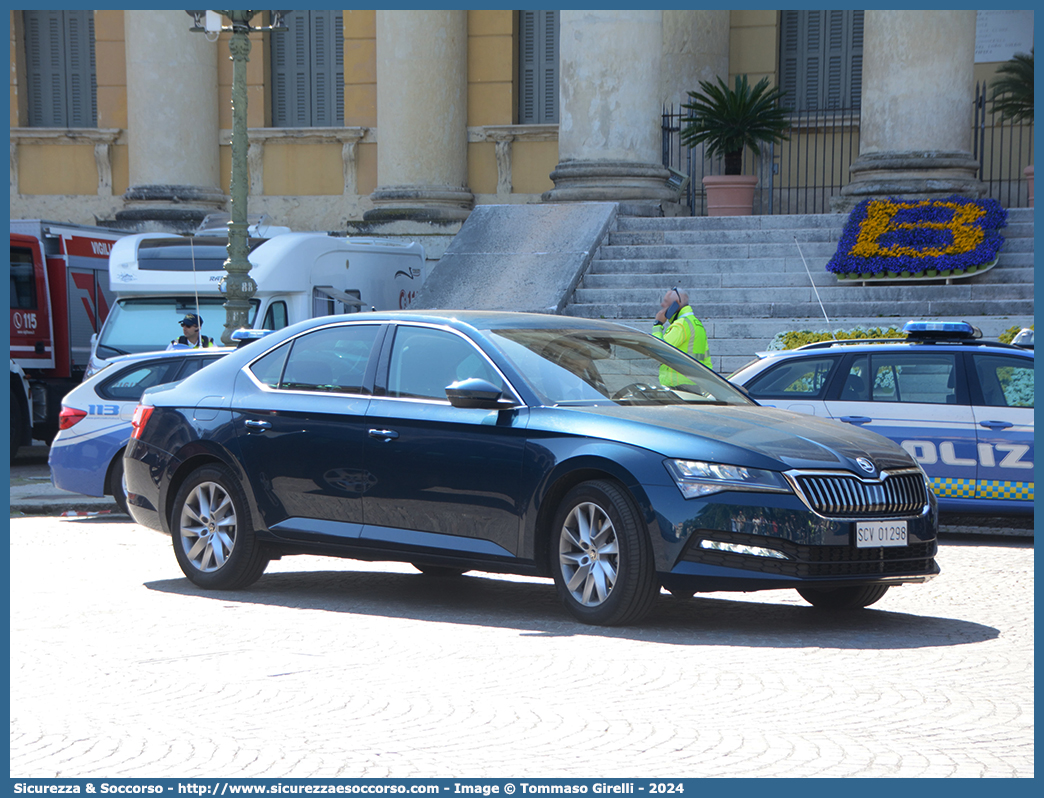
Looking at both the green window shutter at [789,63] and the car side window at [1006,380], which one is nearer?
the car side window at [1006,380]

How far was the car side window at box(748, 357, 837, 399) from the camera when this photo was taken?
1217cm

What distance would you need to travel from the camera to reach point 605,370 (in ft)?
27.0

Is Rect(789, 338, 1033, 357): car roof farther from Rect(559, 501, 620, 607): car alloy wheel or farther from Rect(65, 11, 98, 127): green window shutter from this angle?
Rect(65, 11, 98, 127): green window shutter

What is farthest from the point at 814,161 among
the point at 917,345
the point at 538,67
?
the point at 917,345

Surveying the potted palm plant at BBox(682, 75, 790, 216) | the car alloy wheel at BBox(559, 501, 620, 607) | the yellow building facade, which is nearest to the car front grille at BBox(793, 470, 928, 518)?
the car alloy wheel at BBox(559, 501, 620, 607)

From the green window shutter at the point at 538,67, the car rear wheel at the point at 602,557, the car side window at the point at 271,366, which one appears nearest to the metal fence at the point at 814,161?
the green window shutter at the point at 538,67

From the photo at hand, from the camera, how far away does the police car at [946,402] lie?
11.5 m

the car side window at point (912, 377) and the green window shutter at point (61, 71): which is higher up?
the green window shutter at point (61, 71)

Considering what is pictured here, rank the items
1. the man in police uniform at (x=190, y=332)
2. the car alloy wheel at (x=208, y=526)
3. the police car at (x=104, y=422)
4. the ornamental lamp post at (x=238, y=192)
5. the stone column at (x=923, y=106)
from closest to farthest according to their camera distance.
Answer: the car alloy wheel at (x=208, y=526)
the police car at (x=104, y=422)
the man in police uniform at (x=190, y=332)
the ornamental lamp post at (x=238, y=192)
the stone column at (x=923, y=106)

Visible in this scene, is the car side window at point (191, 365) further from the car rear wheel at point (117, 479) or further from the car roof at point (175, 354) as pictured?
the car rear wheel at point (117, 479)

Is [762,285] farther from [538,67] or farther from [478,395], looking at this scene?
[478,395]

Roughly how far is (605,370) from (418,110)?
1773cm

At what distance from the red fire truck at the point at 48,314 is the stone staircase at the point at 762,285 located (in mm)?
6754

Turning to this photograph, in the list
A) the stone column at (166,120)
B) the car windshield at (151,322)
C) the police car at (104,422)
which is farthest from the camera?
the stone column at (166,120)
